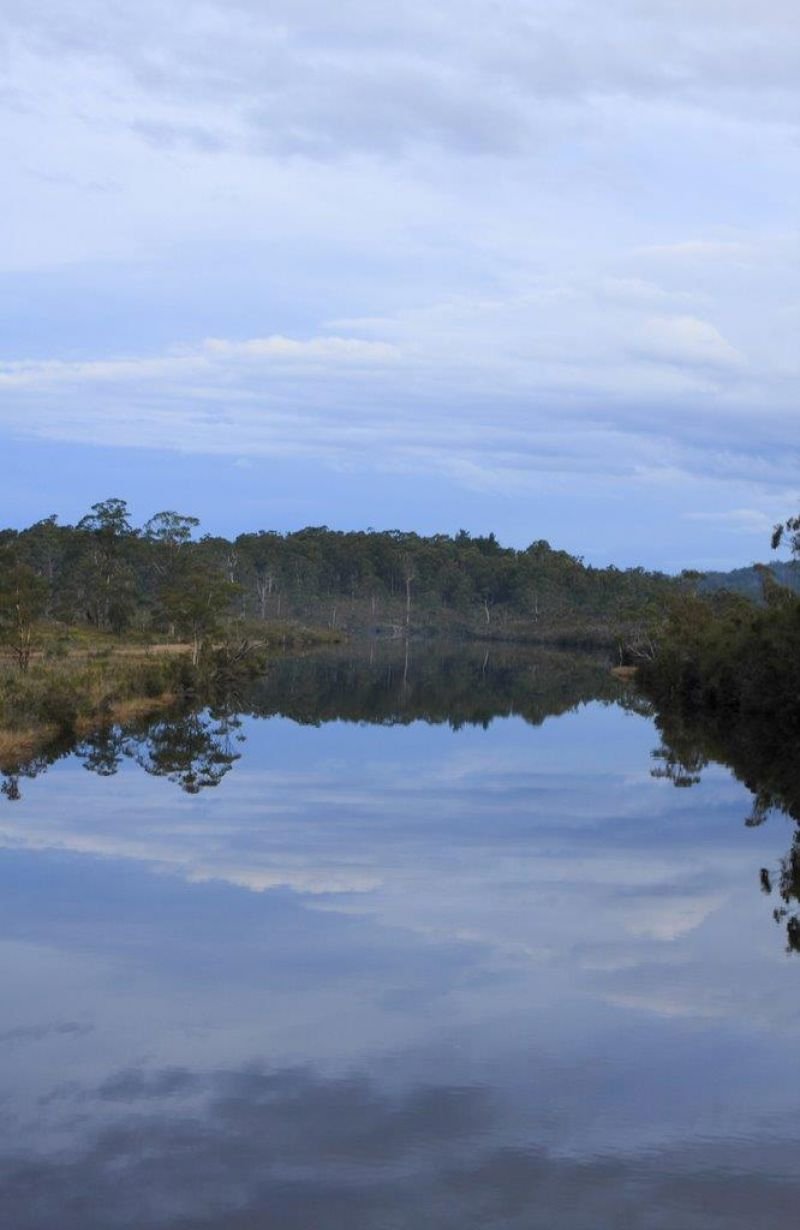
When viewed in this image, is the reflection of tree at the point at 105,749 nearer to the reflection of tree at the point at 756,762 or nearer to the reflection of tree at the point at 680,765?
the reflection of tree at the point at 680,765

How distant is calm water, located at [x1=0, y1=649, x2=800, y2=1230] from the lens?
10.5 meters

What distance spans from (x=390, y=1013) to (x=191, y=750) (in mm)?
26667

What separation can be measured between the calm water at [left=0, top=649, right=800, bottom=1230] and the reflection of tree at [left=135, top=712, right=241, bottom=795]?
2.62 metres

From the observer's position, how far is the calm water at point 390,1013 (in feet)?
34.5

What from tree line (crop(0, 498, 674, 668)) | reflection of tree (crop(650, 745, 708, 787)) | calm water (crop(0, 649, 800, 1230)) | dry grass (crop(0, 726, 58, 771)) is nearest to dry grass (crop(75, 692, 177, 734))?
dry grass (crop(0, 726, 58, 771))

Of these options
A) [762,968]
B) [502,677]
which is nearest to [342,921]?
[762,968]

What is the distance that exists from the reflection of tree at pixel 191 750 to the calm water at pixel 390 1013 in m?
2.62

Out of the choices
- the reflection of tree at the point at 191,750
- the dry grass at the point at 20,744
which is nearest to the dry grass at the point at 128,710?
the reflection of tree at the point at 191,750

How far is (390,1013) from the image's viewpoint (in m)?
15.3

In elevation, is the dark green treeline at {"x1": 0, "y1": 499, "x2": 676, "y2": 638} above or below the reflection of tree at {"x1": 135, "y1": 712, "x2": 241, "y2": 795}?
above

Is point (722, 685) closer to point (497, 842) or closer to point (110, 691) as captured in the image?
point (110, 691)

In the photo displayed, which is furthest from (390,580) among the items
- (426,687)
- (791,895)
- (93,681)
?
(791,895)

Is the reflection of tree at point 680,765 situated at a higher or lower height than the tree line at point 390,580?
lower

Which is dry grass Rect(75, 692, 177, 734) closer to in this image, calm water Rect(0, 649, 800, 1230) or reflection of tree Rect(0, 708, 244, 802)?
reflection of tree Rect(0, 708, 244, 802)
